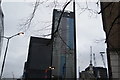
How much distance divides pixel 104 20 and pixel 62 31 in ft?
26.4

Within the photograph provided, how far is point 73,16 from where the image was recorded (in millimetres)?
7531

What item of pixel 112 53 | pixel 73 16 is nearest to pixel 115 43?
pixel 112 53

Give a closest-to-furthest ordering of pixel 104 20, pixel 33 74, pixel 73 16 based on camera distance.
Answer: pixel 73 16, pixel 104 20, pixel 33 74

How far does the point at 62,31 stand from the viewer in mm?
6910

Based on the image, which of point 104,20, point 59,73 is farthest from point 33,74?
point 104,20

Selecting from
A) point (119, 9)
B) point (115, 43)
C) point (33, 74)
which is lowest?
point (33, 74)

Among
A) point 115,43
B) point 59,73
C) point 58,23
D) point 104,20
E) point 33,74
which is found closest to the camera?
point 58,23

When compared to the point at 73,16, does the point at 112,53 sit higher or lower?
lower

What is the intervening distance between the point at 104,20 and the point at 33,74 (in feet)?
220

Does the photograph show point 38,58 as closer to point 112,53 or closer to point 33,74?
point 33,74

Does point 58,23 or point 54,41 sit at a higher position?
point 58,23

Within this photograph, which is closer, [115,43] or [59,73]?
[115,43]

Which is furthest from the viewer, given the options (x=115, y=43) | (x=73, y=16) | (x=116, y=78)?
(x=115, y=43)

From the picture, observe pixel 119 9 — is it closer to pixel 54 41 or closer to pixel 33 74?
pixel 54 41
